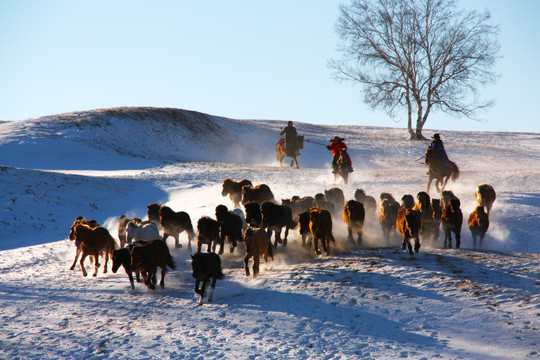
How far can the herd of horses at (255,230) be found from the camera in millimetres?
10320

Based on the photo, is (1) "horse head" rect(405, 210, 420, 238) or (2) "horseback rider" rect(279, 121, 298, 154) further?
(2) "horseback rider" rect(279, 121, 298, 154)

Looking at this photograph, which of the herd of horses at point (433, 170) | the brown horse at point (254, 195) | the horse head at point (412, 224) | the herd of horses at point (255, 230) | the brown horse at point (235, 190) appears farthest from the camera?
the herd of horses at point (433, 170)

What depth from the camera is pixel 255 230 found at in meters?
10.8

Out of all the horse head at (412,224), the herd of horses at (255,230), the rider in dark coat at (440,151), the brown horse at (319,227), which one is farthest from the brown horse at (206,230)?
the rider in dark coat at (440,151)

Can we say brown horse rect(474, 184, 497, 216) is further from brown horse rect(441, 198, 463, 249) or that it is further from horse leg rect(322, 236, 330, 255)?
horse leg rect(322, 236, 330, 255)

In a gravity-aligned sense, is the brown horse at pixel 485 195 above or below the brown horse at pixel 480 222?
above

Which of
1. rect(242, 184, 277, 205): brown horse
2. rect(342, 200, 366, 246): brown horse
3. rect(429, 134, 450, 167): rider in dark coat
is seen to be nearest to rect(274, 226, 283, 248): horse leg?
rect(342, 200, 366, 246): brown horse

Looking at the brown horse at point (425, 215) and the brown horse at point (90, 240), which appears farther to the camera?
the brown horse at point (425, 215)

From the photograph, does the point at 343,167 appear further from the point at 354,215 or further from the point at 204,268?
the point at 204,268

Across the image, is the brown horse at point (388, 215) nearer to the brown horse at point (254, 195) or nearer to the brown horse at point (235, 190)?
the brown horse at point (254, 195)

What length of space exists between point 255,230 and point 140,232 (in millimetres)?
3360

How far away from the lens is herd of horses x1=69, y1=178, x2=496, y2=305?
1032cm

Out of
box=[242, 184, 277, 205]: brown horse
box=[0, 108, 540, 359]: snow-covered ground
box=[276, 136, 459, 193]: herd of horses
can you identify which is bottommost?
box=[0, 108, 540, 359]: snow-covered ground

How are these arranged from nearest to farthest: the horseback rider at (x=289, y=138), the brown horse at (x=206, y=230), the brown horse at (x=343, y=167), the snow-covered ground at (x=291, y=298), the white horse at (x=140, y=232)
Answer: the snow-covered ground at (x=291, y=298)
the brown horse at (x=206, y=230)
the white horse at (x=140, y=232)
the brown horse at (x=343, y=167)
the horseback rider at (x=289, y=138)
